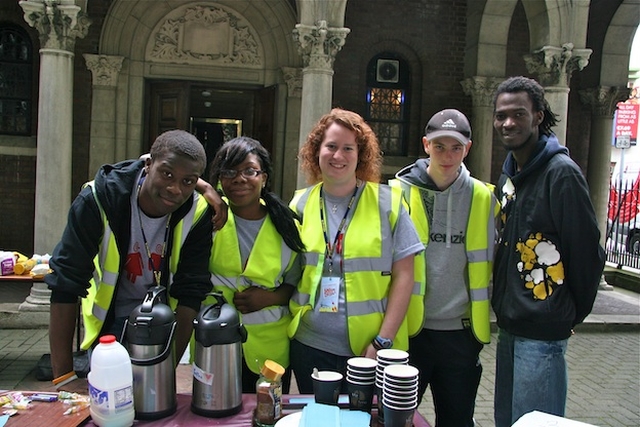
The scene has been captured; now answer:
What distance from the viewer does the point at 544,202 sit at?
9.23 feet

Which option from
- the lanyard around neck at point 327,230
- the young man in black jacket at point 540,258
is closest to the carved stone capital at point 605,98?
the young man in black jacket at point 540,258

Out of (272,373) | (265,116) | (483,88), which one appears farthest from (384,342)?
(483,88)

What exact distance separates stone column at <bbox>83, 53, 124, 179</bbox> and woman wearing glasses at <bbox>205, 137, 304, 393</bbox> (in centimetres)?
792

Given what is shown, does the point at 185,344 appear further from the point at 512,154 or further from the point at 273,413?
the point at 512,154

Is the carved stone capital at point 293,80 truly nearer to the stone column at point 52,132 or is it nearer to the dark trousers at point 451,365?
the stone column at point 52,132

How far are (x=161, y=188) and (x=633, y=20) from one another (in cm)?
1268

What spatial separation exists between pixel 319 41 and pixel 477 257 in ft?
17.9

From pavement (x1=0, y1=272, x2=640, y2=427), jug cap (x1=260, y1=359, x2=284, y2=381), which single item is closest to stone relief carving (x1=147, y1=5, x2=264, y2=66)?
pavement (x1=0, y1=272, x2=640, y2=427)

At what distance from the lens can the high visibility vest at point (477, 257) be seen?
3051 mm

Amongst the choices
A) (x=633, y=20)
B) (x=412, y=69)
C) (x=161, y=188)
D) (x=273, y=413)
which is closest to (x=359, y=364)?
(x=273, y=413)

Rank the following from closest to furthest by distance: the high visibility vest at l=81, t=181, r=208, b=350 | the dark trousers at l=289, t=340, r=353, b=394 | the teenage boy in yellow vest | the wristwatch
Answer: the teenage boy in yellow vest → the high visibility vest at l=81, t=181, r=208, b=350 → the wristwatch → the dark trousers at l=289, t=340, r=353, b=394

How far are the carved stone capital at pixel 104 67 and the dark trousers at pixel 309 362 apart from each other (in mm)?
8498

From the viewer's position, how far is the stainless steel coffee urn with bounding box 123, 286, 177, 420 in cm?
210

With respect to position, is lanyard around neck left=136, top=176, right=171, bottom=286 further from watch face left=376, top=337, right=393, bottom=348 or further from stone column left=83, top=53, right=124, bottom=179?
stone column left=83, top=53, right=124, bottom=179
